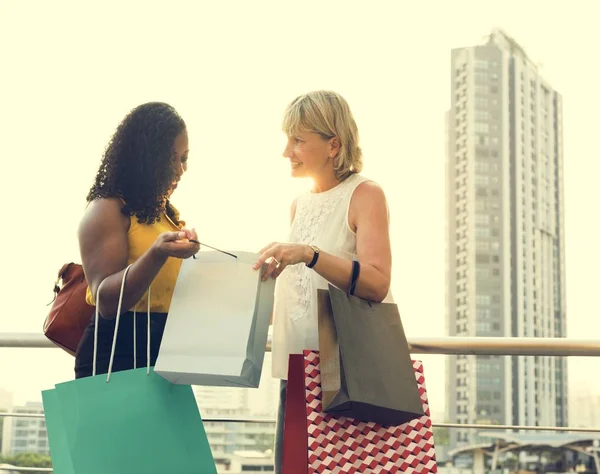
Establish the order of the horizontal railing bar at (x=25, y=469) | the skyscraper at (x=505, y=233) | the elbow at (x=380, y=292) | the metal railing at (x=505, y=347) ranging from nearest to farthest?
the elbow at (x=380, y=292) → the metal railing at (x=505, y=347) → the horizontal railing bar at (x=25, y=469) → the skyscraper at (x=505, y=233)

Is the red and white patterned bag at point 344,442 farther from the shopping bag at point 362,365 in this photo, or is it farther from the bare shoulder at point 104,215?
the bare shoulder at point 104,215

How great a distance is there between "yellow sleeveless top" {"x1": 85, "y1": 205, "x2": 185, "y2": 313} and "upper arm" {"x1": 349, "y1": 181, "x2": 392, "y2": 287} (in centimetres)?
34

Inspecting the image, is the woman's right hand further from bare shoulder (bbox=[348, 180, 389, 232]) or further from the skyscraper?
the skyscraper

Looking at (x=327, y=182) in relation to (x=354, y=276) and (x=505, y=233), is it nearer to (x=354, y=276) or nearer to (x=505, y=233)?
(x=354, y=276)

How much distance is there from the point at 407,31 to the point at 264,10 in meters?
11.2

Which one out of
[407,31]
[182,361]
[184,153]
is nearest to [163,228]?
[184,153]

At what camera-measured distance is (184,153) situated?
1.50 meters

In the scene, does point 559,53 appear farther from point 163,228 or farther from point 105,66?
point 163,228

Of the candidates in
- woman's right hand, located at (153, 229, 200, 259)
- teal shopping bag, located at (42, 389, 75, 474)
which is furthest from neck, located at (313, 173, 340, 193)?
teal shopping bag, located at (42, 389, 75, 474)

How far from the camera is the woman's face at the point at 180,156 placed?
1.47 meters

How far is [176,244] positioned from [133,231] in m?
0.18

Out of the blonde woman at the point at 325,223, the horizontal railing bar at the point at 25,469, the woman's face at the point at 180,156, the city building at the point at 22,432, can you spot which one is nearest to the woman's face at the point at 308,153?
the blonde woman at the point at 325,223

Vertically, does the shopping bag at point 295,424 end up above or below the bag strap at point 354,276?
below

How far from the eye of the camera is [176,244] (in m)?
1.25
